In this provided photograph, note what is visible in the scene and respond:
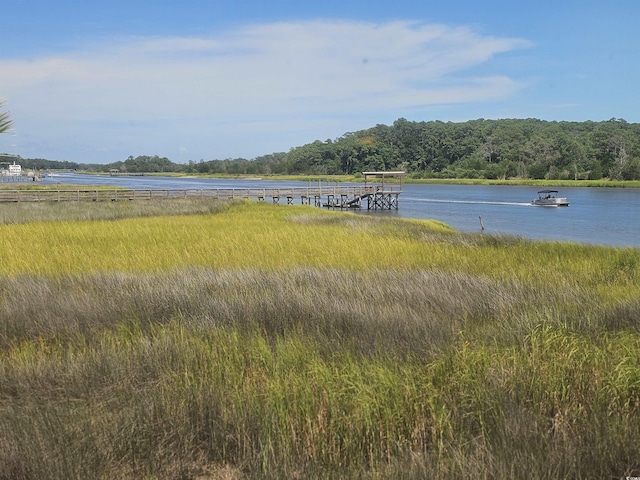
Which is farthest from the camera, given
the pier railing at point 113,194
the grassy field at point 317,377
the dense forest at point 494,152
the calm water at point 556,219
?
the dense forest at point 494,152

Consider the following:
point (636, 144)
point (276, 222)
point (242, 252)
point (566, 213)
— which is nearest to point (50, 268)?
point (242, 252)

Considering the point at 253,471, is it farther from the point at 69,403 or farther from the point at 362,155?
the point at 362,155

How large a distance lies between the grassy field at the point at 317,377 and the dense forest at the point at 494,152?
363ft

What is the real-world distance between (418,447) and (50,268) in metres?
12.0

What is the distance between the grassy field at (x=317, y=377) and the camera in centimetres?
407

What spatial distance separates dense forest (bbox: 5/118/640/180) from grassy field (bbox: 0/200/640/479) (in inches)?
4356

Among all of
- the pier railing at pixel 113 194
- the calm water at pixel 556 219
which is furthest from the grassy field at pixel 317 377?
the pier railing at pixel 113 194

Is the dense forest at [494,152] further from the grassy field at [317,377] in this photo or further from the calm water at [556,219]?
the grassy field at [317,377]

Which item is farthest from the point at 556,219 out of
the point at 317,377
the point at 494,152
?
the point at 494,152

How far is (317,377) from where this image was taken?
5.23 metres

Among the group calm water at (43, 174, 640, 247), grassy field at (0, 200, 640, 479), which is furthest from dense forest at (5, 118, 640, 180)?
grassy field at (0, 200, 640, 479)

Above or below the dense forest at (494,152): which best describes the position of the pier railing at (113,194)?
below

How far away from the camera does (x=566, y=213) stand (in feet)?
182

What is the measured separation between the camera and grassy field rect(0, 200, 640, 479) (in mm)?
4070
